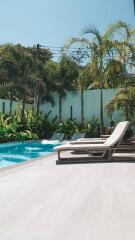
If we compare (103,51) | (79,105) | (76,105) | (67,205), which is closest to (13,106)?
(76,105)

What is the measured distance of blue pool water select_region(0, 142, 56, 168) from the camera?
12429 mm

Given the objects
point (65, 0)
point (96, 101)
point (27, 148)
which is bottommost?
point (27, 148)

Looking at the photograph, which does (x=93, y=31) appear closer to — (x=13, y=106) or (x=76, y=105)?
(x=76, y=105)

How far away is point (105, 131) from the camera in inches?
737

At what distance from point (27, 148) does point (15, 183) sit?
11.1m

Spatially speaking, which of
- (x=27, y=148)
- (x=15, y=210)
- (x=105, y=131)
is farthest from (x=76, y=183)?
(x=105, y=131)

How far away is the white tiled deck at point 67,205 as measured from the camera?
3.23 metres

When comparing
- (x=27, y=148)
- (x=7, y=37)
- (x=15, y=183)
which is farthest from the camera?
(x=7, y=37)

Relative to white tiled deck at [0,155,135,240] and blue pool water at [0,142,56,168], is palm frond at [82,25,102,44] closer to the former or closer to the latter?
blue pool water at [0,142,56,168]

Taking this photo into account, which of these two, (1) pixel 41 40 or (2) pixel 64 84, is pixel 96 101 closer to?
(2) pixel 64 84

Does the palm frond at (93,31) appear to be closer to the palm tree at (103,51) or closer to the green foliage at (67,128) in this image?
the palm tree at (103,51)

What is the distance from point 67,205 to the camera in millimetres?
4215

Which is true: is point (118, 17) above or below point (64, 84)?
above

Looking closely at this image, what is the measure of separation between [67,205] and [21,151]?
11.4 metres
